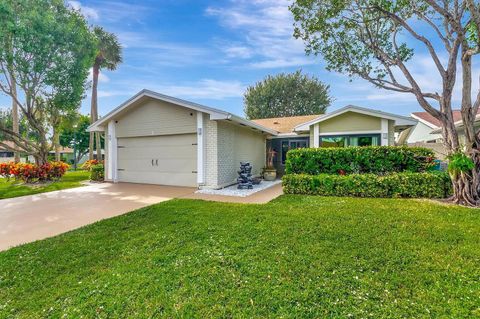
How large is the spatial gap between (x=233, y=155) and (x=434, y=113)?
750 centimetres

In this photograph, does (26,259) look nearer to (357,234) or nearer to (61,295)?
(61,295)

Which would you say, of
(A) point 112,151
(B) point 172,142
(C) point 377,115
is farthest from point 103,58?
(C) point 377,115

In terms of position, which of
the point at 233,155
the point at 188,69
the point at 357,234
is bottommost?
the point at 357,234

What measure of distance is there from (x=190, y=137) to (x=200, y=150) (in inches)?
43.7

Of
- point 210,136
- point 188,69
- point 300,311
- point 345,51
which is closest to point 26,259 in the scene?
point 300,311

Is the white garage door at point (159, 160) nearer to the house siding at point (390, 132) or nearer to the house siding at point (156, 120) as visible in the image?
the house siding at point (156, 120)

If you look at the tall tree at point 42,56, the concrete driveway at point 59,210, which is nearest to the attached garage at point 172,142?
the concrete driveway at point 59,210

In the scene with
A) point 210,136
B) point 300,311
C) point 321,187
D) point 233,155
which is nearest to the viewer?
point 300,311

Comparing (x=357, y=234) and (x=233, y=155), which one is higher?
(x=233, y=155)

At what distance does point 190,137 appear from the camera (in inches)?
414

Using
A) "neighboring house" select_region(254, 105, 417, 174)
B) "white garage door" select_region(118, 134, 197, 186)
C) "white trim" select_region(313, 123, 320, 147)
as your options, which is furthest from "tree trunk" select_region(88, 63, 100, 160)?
"white trim" select_region(313, 123, 320, 147)

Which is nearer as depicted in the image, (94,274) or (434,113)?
(94,274)

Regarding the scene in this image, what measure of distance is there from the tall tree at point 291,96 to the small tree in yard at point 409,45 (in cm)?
2068

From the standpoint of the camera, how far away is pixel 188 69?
42.7ft
